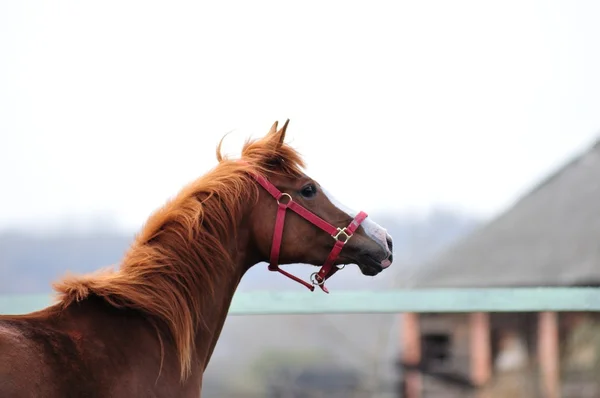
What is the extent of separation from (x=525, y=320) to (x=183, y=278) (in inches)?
183

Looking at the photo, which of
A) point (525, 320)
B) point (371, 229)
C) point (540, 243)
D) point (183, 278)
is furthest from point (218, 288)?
point (540, 243)

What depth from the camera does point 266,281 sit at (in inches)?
296

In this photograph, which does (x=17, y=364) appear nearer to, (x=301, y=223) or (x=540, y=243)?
(x=301, y=223)

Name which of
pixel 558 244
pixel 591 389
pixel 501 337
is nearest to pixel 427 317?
pixel 501 337

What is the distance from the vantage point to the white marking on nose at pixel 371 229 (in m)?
3.07

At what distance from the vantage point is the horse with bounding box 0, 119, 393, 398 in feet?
7.89

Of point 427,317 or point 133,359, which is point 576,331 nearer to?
point 427,317

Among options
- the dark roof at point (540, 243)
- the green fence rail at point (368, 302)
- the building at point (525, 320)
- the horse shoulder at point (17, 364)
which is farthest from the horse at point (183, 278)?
the dark roof at point (540, 243)

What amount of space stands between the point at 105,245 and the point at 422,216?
15.1 ft

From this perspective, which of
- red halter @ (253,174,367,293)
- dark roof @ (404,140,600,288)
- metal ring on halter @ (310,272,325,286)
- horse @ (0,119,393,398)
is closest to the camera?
horse @ (0,119,393,398)

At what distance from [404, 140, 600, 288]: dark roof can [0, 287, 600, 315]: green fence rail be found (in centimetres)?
282

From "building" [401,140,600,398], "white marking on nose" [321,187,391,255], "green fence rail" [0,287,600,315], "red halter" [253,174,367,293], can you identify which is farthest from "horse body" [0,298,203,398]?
"building" [401,140,600,398]

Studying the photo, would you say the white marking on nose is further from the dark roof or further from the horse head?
the dark roof

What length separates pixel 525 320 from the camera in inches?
267
